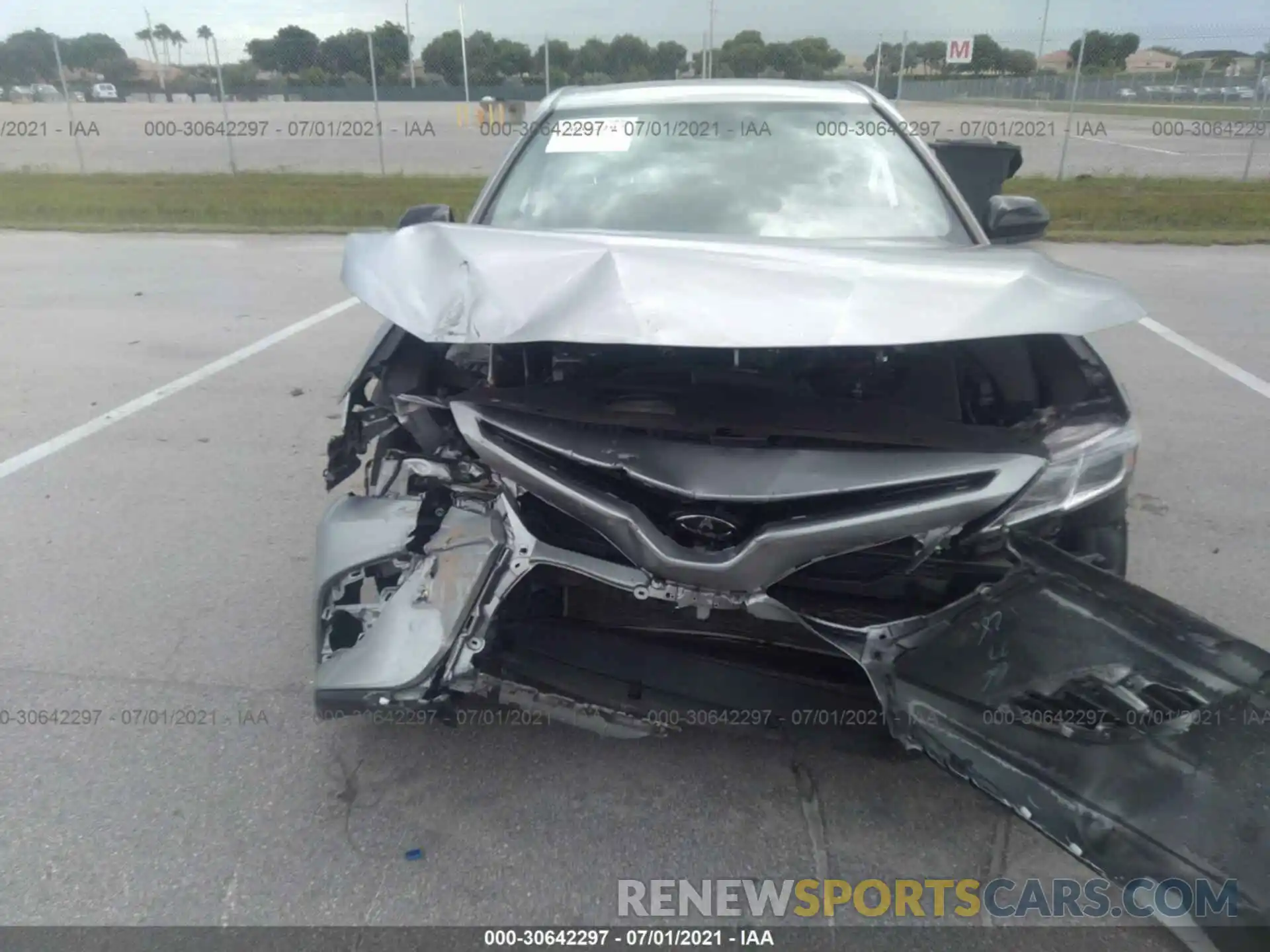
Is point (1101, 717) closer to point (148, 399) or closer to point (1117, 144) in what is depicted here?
point (148, 399)

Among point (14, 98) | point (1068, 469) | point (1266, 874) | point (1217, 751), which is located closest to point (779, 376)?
point (1068, 469)

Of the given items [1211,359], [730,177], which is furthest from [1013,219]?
[1211,359]

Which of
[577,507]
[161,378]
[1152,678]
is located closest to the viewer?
[1152,678]

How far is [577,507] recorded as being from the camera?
219 centimetres

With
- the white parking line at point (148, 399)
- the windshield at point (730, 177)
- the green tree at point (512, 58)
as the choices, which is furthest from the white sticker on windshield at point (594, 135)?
the green tree at point (512, 58)

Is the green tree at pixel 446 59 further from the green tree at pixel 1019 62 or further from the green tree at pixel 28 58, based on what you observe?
the green tree at pixel 1019 62

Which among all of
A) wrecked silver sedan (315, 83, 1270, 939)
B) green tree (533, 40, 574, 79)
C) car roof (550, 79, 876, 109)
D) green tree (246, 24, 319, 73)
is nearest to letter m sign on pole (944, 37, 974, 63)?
green tree (533, 40, 574, 79)

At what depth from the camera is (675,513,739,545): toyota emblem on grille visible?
2.17 metres

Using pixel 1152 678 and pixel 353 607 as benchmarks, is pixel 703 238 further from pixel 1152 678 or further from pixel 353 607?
pixel 1152 678

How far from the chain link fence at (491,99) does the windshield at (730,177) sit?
12120 mm

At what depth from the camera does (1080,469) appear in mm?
2326

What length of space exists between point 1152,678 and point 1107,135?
1042 inches

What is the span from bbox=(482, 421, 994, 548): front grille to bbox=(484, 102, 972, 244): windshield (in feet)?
4.63

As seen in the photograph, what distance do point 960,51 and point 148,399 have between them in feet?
51.6
